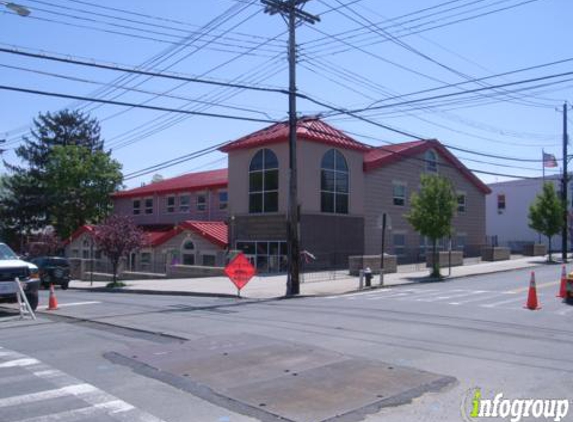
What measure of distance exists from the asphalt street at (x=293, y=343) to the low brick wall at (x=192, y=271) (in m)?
12.6

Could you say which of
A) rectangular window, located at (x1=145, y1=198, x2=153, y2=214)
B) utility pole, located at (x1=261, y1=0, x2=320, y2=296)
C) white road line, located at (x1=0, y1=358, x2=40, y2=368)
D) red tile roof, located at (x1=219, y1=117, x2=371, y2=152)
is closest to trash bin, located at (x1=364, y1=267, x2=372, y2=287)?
utility pole, located at (x1=261, y1=0, x2=320, y2=296)

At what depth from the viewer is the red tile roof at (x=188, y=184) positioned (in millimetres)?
42625

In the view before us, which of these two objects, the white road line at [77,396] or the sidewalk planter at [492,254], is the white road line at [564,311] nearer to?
the white road line at [77,396]

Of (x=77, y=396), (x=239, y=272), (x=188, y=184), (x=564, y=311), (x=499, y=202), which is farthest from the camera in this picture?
(x=499, y=202)

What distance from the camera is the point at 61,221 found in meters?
56.4

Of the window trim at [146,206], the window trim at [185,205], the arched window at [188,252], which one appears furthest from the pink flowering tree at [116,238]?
the window trim at [146,206]

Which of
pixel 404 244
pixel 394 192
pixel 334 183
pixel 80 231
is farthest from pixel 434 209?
pixel 80 231

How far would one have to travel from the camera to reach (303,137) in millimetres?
32906

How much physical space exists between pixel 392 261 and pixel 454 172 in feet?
51.6

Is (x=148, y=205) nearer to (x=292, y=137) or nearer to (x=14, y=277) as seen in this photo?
(x=292, y=137)

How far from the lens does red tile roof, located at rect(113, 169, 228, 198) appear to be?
42625 mm

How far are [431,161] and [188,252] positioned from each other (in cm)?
1801

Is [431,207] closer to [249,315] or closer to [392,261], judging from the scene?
[392,261]

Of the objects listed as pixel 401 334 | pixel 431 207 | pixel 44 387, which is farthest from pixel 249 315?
pixel 431 207
